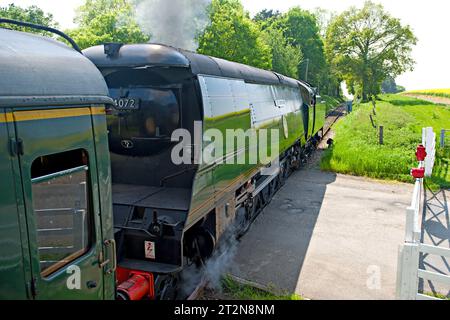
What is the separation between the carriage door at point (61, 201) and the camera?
2.74 m

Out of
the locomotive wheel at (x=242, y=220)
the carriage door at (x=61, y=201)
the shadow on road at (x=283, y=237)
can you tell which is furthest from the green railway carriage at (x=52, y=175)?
the locomotive wheel at (x=242, y=220)

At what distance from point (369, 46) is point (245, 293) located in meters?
56.2

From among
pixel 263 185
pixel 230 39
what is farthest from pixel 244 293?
pixel 230 39

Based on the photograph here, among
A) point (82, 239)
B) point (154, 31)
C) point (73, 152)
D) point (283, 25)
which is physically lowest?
point (82, 239)

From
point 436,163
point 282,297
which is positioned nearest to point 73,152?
point 282,297

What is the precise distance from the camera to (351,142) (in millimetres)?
17359

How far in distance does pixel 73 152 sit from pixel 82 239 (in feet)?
2.38

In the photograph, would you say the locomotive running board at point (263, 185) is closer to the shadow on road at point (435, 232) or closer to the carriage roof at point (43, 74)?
the shadow on road at point (435, 232)

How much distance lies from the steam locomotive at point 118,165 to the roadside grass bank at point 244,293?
0.58m

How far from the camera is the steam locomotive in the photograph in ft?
8.79

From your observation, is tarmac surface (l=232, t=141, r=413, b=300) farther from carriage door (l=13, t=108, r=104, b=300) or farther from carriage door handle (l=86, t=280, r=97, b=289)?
carriage door (l=13, t=108, r=104, b=300)

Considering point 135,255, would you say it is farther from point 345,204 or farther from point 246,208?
point 345,204

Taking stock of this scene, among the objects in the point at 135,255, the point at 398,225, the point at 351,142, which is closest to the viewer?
the point at 135,255

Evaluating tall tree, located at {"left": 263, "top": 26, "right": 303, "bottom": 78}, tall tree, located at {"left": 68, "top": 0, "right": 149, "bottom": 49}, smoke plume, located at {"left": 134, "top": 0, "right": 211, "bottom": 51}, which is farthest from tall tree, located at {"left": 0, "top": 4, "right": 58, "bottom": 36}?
smoke plume, located at {"left": 134, "top": 0, "right": 211, "bottom": 51}
